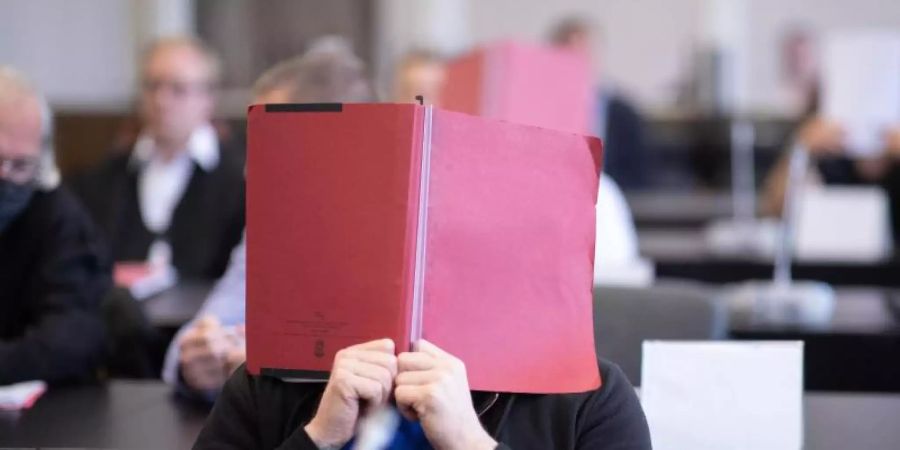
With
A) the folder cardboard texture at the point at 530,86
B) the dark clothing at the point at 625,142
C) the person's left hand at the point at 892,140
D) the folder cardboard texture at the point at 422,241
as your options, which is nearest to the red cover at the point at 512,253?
the folder cardboard texture at the point at 422,241

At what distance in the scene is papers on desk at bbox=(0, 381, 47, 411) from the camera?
204 cm

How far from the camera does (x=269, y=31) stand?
9406 mm

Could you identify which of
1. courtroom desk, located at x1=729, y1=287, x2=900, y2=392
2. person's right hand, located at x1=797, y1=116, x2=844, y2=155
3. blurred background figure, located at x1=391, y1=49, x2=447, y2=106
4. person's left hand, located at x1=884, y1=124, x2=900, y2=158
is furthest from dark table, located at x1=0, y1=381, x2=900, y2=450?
person's right hand, located at x1=797, y1=116, x2=844, y2=155

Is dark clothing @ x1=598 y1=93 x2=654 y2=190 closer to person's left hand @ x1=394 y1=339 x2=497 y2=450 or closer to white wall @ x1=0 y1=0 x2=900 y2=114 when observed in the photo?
white wall @ x1=0 y1=0 x2=900 y2=114

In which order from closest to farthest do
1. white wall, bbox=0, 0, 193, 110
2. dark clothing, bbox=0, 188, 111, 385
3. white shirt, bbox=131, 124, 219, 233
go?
dark clothing, bbox=0, 188, 111, 385 → white shirt, bbox=131, 124, 219, 233 → white wall, bbox=0, 0, 193, 110

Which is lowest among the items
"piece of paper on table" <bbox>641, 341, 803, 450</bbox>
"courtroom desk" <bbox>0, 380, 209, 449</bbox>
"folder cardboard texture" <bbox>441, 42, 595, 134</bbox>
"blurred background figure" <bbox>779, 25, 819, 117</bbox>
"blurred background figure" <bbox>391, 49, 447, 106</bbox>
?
"courtroom desk" <bbox>0, 380, 209, 449</bbox>

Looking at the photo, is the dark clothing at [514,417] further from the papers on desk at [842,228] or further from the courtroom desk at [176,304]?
the papers on desk at [842,228]

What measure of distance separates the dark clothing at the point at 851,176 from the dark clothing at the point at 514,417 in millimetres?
3386

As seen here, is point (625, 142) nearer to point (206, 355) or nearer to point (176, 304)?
point (176, 304)

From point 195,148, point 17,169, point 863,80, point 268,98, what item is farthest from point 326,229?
point 863,80

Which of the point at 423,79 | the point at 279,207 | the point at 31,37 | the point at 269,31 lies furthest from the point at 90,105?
the point at 279,207

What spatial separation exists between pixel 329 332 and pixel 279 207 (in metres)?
0.14

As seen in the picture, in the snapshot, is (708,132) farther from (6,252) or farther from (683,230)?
(6,252)

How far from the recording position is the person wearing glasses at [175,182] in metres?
3.74
